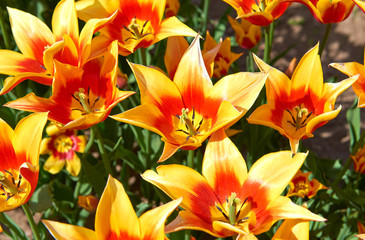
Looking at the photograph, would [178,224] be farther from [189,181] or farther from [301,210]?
[301,210]

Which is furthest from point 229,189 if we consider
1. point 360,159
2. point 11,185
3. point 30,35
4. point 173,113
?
point 30,35

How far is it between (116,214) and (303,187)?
93cm

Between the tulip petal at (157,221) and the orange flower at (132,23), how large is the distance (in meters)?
0.61

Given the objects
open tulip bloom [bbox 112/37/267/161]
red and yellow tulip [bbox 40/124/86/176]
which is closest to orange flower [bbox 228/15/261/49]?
open tulip bloom [bbox 112/37/267/161]

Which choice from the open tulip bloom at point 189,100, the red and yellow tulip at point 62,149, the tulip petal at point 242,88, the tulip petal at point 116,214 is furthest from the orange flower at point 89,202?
the tulip petal at point 242,88

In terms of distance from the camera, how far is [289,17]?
3.79 m

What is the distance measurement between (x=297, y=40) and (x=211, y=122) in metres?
2.32

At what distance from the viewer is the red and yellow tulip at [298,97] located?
1518 mm

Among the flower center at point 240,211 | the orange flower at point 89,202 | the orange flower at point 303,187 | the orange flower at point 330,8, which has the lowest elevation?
the orange flower at point 89,202

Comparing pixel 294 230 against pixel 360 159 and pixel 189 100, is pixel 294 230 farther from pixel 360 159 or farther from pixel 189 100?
pixel 360 159

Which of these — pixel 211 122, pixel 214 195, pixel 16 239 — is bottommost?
pixel 16 239

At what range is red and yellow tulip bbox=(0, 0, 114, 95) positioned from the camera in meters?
1.51

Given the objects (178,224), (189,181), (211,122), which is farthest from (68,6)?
(178,224)

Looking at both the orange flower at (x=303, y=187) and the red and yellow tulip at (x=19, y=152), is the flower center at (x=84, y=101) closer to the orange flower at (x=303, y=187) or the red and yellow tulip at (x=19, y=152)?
the red and yellow tulip at (x=19, y=152)
